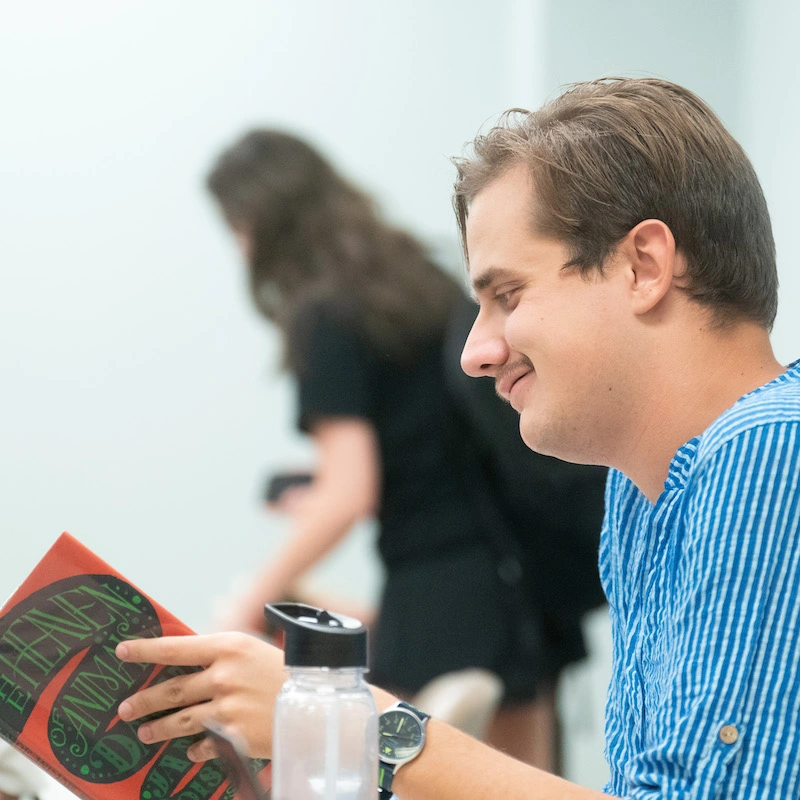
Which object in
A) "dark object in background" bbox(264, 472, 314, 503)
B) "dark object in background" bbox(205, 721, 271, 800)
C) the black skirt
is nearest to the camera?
"dark object in background" bbox(205, 721, 271, 800)

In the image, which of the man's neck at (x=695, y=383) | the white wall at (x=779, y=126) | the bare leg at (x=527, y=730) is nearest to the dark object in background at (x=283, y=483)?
the bare leg at (x=527, y=730)

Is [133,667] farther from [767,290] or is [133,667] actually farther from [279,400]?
[279,400]

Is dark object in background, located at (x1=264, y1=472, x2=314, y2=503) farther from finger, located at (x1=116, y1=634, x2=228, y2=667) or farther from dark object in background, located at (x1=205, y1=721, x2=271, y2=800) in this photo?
dark object in background, located at (x1=205, y1=721, x2=271, y2=800)

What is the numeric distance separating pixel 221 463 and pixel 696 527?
201 centimetres

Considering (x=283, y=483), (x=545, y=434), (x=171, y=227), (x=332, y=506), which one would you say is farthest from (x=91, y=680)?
(x=171, y=227)

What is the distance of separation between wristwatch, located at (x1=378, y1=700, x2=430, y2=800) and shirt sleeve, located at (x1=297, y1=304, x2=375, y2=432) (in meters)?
1.29

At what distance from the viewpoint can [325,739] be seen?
60cm

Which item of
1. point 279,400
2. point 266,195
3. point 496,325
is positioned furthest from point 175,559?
point 496,325

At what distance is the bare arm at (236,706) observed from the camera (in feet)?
2.31

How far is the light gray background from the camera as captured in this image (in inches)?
101

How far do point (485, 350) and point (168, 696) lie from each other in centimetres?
36

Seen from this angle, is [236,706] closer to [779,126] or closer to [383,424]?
[383,424]

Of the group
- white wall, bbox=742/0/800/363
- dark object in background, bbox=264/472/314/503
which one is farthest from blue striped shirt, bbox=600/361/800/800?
dark object in background, bbox=264/472/314/503

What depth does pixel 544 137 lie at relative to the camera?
87 cm
